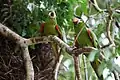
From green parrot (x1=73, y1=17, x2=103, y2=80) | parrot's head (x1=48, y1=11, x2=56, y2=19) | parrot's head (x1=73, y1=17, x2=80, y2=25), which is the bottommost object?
green parrot (x1=73, y1=17, x2=103, y2=80)

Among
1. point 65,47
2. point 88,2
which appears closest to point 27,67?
point 65,47

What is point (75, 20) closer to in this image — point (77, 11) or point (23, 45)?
point (77, 11)

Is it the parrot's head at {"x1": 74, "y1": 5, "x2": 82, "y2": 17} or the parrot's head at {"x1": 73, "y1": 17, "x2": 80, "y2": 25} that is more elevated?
the parrot's head at {"x1": 74, "y1": 5, "x2": 82, "y2": 17}

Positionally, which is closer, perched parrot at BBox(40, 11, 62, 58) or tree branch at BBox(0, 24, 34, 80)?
tree branch at BBox(0, 24, 34, 80)

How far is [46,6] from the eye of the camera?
1.28 metres

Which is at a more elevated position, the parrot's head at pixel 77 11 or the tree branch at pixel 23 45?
the parrot's head at pixel 77 11

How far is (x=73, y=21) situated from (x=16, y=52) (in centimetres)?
27

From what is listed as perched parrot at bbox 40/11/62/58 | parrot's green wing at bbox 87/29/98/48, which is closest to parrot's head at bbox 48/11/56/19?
perched parrot at bbox 40/11/62/58

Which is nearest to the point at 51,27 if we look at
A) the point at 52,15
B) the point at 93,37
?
the point at 52,15

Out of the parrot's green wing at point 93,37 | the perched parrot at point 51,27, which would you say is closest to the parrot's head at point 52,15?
the perched parrot at point 51,27

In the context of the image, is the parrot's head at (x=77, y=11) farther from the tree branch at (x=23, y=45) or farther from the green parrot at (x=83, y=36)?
the tree branch at (x=23, y=45)

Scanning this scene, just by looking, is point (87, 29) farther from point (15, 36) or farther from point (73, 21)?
point (15, 36)

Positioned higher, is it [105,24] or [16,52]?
[105,24]

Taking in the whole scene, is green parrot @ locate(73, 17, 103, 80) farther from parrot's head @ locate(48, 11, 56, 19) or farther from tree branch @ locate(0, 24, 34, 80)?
tree branch @ locate(0, 24, 34, 80)
